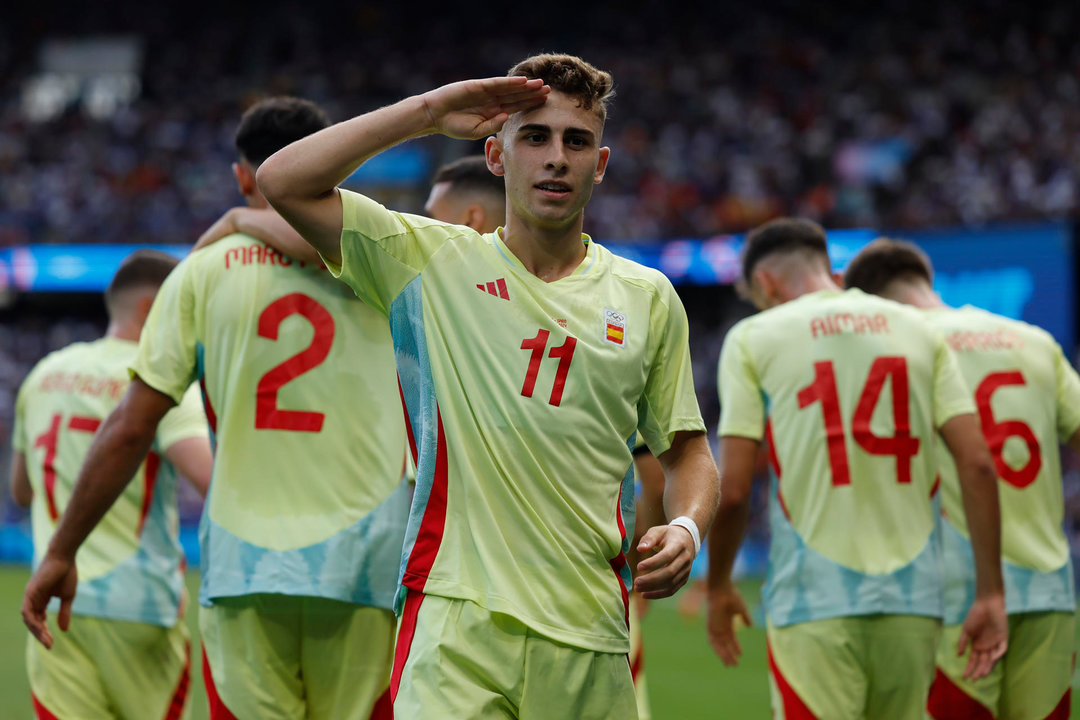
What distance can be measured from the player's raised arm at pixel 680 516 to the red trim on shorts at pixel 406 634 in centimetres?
57

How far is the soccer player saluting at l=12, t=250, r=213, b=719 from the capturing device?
196 inches

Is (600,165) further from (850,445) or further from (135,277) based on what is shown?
(135,277)

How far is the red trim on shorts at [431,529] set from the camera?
3018 mm

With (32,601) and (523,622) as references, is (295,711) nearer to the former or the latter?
(32,601)

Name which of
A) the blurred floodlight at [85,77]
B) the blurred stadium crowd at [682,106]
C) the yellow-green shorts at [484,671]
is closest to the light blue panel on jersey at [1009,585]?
the yellow-green shorts at [484,671]

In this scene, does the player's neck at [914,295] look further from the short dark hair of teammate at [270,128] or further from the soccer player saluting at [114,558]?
the soccer player saluting at [114,558]

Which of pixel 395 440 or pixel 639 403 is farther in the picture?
pixel 395 440

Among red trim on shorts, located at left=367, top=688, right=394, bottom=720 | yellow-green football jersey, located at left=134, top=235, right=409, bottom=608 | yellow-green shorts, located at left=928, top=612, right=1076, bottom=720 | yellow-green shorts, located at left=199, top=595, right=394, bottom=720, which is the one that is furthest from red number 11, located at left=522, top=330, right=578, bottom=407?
yellow-green shorts, located at left=928, top=612, right=1076, bottom=720

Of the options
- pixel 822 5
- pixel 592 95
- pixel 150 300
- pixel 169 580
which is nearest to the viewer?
pixel 592 95

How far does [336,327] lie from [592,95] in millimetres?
1332

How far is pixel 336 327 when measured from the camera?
4.06 m

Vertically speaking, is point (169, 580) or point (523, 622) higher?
point (523, 622)

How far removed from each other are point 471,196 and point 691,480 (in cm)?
190

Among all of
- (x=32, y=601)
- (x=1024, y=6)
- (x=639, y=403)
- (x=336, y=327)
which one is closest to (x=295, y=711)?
(x=32, y=601)
